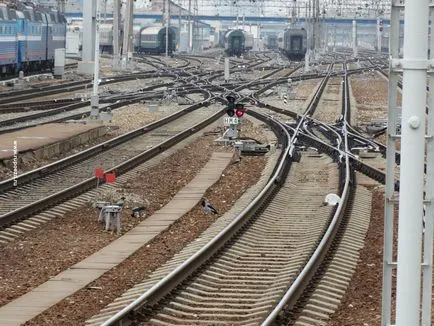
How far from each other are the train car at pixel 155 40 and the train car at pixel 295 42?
12.3 m

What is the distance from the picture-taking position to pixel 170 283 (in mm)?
9023

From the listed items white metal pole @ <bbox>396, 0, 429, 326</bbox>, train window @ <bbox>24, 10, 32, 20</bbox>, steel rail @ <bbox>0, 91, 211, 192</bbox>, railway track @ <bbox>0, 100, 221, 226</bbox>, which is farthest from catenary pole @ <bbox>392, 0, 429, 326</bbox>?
train window @ <bbox>24, 10, 32, 20</bbox>

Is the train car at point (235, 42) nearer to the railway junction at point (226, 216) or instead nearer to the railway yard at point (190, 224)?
the railway junction at point (226, 216)

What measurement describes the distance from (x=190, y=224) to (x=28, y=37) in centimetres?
3489

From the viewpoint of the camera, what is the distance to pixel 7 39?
1624 inches

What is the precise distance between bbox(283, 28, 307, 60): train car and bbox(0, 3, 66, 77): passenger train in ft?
99.1

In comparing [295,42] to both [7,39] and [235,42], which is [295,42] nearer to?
[235,42]

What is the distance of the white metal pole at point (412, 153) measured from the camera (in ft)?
15.2

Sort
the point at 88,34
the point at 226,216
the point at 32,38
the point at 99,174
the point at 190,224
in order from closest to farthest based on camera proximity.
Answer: the point at 190,224 → the point at 226,216 → the point at 99,174 → the point at 32,38 → the point at 88,34

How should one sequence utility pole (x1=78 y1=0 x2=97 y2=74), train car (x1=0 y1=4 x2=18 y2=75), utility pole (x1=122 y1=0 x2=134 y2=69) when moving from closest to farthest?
train car (x1=0 y1=4 x2=18 y2=75)
utility pole (x1=78 y1=0 x2=97 y2=74)
utility pole (x1=122 y1=0 x2=134 y2=69)

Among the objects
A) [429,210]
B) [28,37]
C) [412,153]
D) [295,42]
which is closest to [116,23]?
[28,37]

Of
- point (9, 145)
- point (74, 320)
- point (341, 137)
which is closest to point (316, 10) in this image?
point (341, 137)

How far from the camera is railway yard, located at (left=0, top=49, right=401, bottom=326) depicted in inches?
342

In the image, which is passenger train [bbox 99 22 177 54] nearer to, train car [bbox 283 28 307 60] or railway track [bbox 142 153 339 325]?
train car [bbox 283 28 307 60]
